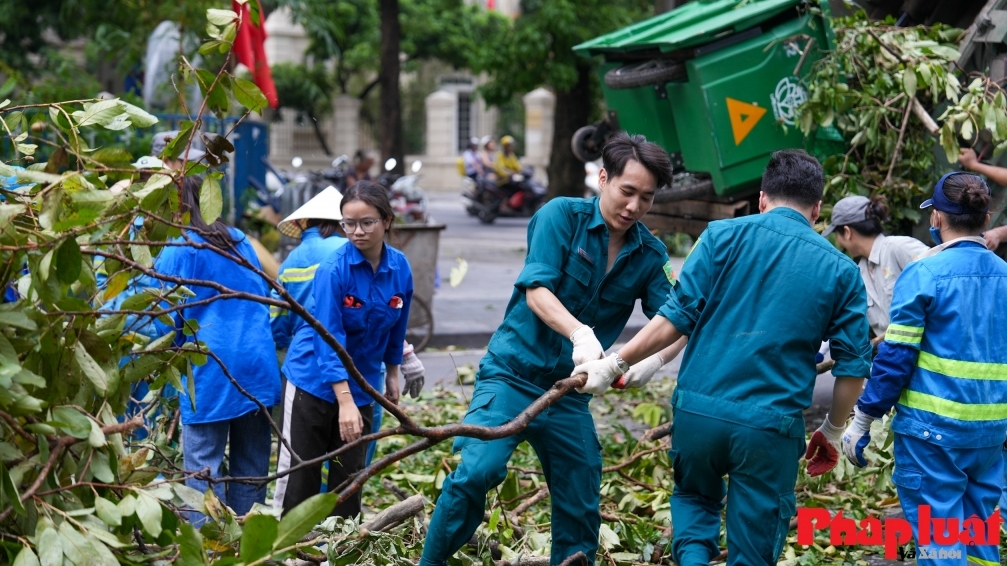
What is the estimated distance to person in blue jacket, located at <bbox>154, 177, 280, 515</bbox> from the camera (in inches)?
170

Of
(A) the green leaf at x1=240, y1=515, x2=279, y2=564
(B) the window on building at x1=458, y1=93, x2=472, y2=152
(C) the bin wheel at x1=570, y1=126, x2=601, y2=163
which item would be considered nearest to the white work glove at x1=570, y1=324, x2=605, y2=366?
Answer: (A) the green leaf at x1=240, y1=515, x2=279, y2=564

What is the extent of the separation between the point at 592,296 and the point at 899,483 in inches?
49.3

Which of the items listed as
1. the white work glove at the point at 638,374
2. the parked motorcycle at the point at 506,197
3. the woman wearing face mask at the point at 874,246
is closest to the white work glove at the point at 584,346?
the white work glove at the point at 638,374

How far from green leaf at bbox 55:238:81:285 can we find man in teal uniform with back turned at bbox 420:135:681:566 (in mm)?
1451

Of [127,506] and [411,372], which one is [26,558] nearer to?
[127,506]

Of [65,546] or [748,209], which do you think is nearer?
[65,546]

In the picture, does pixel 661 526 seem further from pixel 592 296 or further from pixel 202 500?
pixel 202 500

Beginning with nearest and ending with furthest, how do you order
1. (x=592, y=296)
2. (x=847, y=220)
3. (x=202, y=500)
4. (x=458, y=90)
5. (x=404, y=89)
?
(x=202, y=500), (x=592, y=296), (x=847, y=220), (x=404, y=89), (x=458, y=90)

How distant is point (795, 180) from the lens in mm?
3611

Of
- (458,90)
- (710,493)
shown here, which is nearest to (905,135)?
(710,493)

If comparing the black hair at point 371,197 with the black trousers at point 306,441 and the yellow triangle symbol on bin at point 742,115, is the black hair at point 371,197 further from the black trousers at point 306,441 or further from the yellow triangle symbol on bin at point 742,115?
the yellow triangle symbol on bin at point 742,115

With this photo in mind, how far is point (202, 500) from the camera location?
3221mm

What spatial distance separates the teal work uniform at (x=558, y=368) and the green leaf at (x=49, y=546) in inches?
54.3

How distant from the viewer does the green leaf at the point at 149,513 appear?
276cm
